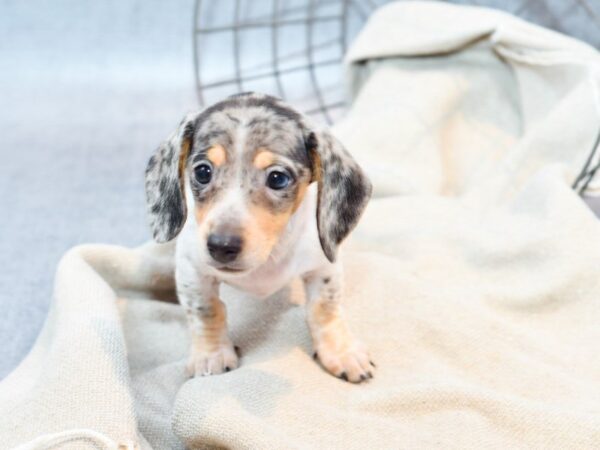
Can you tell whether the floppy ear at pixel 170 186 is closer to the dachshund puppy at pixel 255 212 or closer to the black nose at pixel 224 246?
the dachshund puppy at pixel 255 212

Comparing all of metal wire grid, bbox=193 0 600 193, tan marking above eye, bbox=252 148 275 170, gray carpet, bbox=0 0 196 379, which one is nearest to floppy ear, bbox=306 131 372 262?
tan marking above eye, bbox=252 148 275 170

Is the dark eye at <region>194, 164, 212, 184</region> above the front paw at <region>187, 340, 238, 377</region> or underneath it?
above

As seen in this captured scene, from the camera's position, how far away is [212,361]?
201cm

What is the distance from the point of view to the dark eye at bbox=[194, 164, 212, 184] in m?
1.72

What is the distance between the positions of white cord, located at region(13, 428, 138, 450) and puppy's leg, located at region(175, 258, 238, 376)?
366 millimetres

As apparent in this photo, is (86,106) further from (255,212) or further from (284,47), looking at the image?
(255,212)

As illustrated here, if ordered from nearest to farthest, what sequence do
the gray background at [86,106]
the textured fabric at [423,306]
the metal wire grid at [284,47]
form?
the textured fabric at [423,306] < the gray background at [86,106] < the metal wire grid at [284,47]

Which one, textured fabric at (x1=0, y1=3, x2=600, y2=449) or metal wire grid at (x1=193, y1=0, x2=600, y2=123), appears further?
metal wire grid at (x1=193, y1=0, x2=600, y2=123)

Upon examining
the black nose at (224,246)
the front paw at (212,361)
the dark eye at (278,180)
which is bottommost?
the front paw at (212,361)

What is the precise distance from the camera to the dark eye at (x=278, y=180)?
1.72 m

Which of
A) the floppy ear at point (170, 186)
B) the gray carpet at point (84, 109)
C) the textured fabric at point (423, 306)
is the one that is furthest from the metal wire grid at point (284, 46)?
the floppy ear at point (170, 186)

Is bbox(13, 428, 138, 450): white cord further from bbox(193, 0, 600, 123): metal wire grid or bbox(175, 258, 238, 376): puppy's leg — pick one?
bbox(193, 0, 600, 123): metal wire grid

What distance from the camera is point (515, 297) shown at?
230 cm

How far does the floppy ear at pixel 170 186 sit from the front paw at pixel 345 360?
51cm
